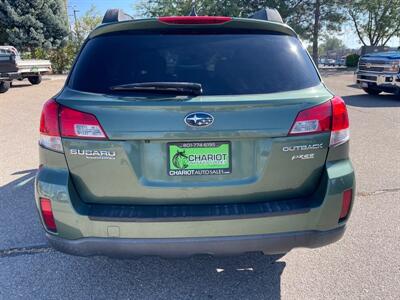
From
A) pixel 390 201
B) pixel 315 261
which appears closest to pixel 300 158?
pixel 315 261

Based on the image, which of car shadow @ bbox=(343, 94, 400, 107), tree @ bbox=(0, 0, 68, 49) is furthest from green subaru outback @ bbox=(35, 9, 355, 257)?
tree @ bbox=(0, 0, 68, 49)

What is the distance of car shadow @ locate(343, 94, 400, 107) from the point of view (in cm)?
1164

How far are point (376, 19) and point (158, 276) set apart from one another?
42142 millimetres

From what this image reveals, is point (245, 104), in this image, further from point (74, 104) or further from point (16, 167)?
point (16, 167)

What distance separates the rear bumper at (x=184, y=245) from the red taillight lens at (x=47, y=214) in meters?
0.13

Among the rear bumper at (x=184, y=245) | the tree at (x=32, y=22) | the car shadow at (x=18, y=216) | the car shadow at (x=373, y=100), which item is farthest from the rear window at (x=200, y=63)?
the tree at (x=32, y=22)

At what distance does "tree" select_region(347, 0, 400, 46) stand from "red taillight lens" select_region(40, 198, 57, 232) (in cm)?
3874

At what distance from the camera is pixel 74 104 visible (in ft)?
7.06

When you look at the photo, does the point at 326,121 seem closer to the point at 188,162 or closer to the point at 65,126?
the point at 188,162

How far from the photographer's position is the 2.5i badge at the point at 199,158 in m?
2.13

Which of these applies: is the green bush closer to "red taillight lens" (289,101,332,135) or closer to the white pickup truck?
the white pickup truck

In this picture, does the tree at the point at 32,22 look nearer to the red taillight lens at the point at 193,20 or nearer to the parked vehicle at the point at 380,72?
the parked vehicle at the point at 380,72

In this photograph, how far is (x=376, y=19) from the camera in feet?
123

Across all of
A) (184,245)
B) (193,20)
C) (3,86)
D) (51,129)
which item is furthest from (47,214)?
(3,86)
